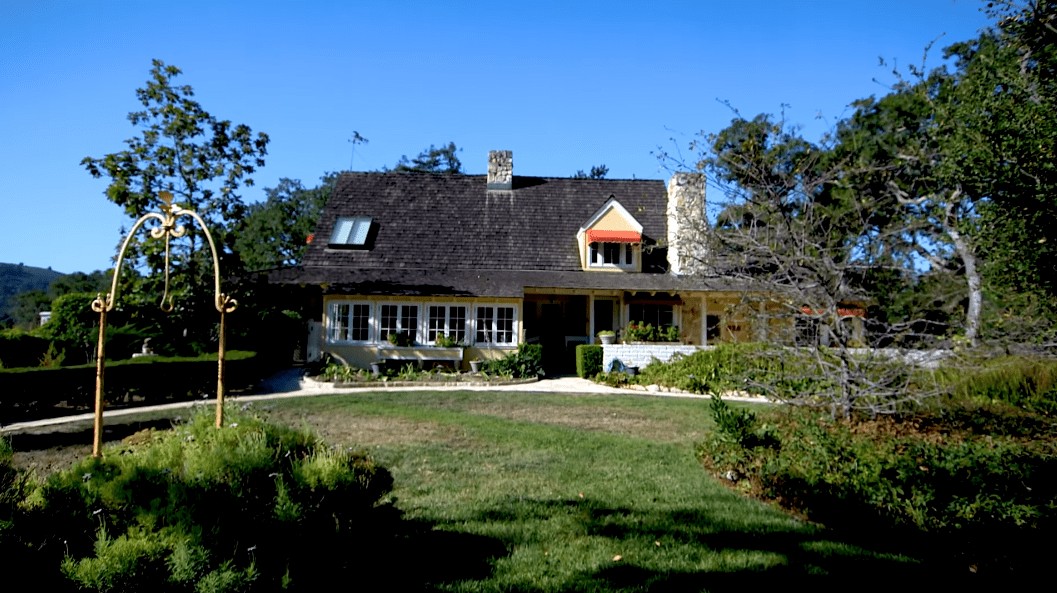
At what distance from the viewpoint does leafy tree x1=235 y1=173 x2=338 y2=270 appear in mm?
42656

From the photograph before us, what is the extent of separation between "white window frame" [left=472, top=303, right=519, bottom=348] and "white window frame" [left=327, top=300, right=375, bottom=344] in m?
3.53

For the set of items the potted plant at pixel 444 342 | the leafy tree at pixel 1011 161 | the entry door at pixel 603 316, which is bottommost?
the potted plant at pixel 444 342

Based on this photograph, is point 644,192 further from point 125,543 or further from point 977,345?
point 125,543

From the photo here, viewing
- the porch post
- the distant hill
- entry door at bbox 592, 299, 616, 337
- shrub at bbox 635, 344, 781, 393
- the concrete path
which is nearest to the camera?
the concrete path

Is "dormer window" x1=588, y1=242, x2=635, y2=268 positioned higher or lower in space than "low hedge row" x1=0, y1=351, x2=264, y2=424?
higher

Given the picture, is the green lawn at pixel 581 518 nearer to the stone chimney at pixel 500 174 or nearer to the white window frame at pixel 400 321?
the white window frame at pixel 400 321

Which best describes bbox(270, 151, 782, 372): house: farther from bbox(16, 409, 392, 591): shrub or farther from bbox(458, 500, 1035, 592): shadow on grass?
bbox(16, 409, 392, 591): shrub

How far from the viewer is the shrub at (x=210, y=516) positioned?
10.1ft

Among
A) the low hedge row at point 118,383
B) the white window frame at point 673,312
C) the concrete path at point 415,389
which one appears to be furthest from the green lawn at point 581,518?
the white window frame at point 673,312

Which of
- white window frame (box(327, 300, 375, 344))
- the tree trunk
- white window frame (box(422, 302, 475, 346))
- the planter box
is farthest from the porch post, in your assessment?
white window frame (box(327, 300, 375, 344))

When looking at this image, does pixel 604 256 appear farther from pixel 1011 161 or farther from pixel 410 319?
pixel 1011 161

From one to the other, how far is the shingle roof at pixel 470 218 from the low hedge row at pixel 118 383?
7380 mm

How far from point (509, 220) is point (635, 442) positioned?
16.2 meters

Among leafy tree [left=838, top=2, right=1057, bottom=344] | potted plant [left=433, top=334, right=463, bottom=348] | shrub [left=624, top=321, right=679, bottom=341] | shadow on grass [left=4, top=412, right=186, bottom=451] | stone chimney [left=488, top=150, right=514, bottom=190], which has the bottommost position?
shadow on grass [left=4, top=412, right=186, bottom=451]
